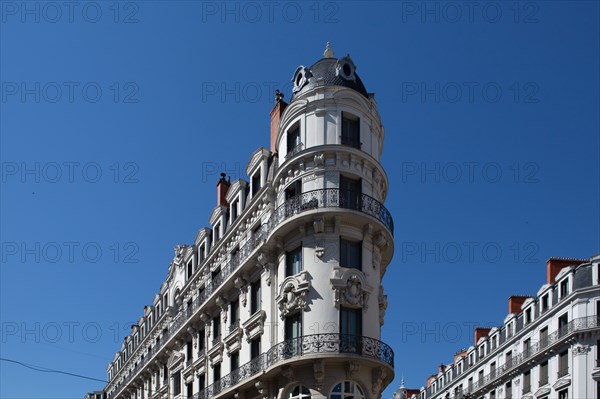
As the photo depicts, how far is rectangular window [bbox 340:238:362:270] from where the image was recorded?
99.2ft

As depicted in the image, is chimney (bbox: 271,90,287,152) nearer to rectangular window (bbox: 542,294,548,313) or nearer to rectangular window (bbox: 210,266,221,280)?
rectangular window (bbox: 210,266,221,280)

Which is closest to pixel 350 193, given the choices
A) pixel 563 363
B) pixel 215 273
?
pixel 215 273

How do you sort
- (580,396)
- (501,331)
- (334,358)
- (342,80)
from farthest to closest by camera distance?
(501,331) < (580,396) < (342,80) < (334,358)

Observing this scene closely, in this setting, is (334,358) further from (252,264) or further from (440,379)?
(440,379)

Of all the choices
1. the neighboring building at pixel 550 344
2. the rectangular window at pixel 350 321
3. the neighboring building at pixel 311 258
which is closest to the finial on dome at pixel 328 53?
the neighboring building at pixel 311 258

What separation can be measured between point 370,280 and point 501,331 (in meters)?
37.0

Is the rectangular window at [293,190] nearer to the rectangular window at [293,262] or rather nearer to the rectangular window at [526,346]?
the rectangular window at [293,262]

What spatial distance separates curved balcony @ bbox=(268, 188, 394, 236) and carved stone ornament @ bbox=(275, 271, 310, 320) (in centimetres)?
254

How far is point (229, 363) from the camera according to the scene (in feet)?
117

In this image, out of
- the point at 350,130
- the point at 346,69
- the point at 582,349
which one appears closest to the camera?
the point at 350,130

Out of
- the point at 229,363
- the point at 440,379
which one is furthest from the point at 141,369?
the point at 440,379

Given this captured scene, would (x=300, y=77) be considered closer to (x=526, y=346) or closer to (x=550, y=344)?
(x=550, y=344)

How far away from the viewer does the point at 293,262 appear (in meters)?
31.2

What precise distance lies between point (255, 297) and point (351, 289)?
6.15m
